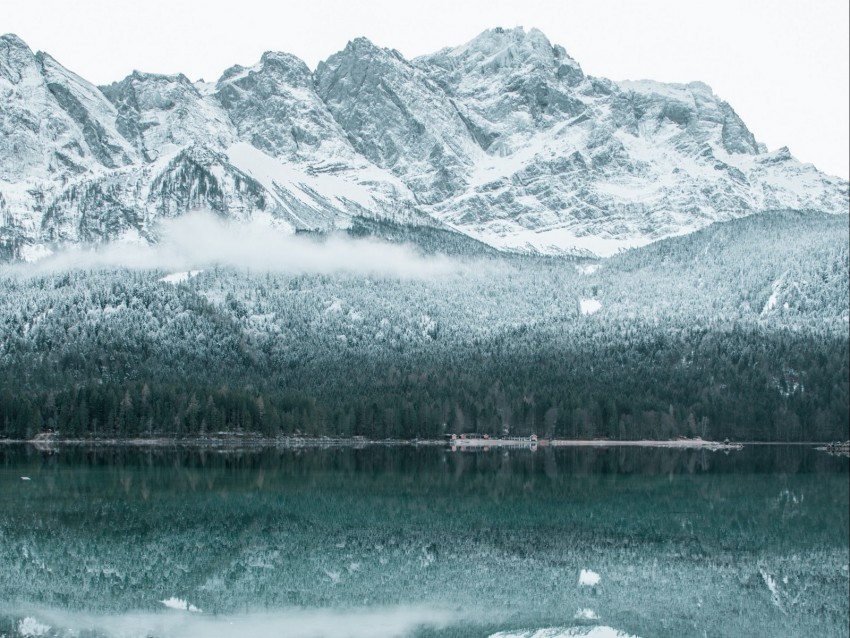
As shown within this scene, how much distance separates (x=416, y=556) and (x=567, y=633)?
1382 centimetres

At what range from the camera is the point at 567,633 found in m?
40.2

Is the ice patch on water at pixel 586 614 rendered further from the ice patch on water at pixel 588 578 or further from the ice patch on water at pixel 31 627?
the ice patch on water at pixel 31 627

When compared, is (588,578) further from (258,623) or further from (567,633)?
(258,623)

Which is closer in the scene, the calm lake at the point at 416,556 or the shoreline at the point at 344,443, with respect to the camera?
the calm lake at the point at 416,556

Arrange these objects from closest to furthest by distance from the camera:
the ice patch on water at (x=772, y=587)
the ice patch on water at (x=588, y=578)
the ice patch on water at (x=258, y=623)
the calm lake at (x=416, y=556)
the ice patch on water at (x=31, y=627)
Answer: the ice patch on water at (x=31, y=627) → the ice patch on water at (x=258, y=623) → the calm lake at (x=416, y=556) → the ice patch on water at (x=772, y=587) → the ice patch on water at (x=588, y=578)

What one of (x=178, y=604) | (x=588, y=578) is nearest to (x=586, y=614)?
(x=588, y=578)

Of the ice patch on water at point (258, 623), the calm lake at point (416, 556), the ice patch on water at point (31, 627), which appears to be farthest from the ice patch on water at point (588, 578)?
the ice patch on water at point (31, 627)

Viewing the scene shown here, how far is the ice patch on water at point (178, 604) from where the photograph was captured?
4208 cm

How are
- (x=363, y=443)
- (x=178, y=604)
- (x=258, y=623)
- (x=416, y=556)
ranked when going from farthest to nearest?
(x=363, y=443) → (x=416, y=556) → (x=178, y=604) → (x=258, y=623)

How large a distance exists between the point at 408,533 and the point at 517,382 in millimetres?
135533

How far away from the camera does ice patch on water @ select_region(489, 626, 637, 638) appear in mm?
39625

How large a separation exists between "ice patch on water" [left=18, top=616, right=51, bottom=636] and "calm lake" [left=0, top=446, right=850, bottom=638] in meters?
0.09

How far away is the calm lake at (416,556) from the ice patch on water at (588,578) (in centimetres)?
23

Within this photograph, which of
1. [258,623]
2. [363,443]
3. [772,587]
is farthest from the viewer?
[363,443]
